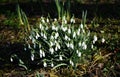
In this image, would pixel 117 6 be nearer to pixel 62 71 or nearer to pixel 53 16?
pixel 53 16

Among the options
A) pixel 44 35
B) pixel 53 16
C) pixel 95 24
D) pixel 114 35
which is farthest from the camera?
A: pixel 53 16

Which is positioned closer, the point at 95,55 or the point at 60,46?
the point at 60,46

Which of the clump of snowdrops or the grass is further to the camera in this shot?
the grass

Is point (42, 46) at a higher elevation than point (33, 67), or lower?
higher

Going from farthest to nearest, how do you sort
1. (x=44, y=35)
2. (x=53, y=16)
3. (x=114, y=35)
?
(x=53, y=16) → (x=114, y=35) → (x=44, y=35)

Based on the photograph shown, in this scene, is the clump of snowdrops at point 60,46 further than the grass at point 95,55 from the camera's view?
No

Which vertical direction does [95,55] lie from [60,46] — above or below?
below

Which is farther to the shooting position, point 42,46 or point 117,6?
point 117,6

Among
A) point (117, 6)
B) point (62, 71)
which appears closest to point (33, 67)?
point (62, 71)
